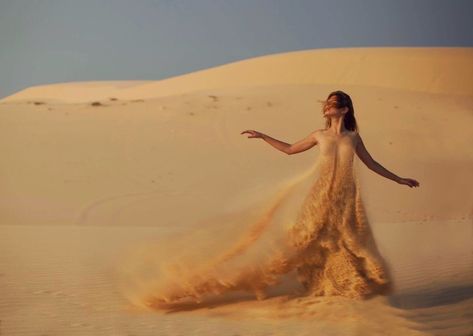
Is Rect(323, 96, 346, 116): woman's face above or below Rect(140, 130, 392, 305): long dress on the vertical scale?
above

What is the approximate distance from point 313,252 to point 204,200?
8135 mm

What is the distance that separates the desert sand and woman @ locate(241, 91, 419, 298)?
21 cm

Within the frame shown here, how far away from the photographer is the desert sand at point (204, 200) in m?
6.09

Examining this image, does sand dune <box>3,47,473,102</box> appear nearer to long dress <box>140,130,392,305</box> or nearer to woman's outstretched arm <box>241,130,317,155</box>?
long dress <box>140,130,392,305</box>

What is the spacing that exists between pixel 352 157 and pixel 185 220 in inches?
265

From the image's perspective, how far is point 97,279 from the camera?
24.5 ft

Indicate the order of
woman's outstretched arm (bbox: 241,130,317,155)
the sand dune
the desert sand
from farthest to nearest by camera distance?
the sand dune → woman's outstretched arm (bbox: 241,130,317,155) → the desert sand

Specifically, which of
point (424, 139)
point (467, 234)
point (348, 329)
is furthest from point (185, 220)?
point (424, 139)

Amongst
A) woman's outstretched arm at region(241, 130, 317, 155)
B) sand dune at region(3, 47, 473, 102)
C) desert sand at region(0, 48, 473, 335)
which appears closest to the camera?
desert sand at region(0, 48, 473, 335)

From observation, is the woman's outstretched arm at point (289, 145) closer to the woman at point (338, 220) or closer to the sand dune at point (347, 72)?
the woman at point (338, 220)

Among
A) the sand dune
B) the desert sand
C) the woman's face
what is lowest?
the desert sand

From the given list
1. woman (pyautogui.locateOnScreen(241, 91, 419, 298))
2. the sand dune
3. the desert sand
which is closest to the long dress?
woman (pyautogui.locateOnScreen(241, 91, 419, 298))

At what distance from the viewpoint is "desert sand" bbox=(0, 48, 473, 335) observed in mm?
6086

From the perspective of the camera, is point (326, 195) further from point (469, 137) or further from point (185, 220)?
point (469, 137)
